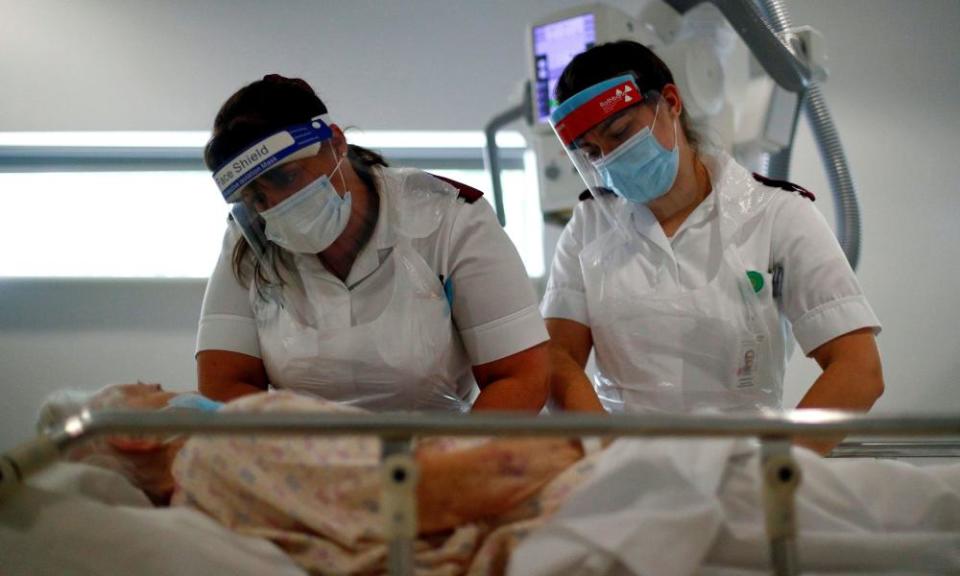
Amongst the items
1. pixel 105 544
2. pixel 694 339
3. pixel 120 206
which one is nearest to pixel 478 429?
pixel 105 544

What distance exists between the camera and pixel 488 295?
168 cm

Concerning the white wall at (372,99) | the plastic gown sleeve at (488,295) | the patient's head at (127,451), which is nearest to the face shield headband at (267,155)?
the plastic gown sleeve at (488,295)

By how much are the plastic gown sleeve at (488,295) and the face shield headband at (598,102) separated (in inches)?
10.7

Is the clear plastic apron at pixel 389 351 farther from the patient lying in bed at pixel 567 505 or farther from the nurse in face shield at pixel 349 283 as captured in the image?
the patient lying in bed at pixel 567 505

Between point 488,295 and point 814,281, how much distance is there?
0.60 m

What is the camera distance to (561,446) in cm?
120

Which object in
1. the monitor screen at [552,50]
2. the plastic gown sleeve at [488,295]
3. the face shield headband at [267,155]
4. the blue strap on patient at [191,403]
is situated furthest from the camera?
the monitor screen at [552,50]

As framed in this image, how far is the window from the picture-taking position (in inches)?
147

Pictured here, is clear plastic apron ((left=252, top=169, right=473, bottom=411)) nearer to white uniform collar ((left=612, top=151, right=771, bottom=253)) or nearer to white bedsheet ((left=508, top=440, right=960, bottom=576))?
white uniform collar ((left=612, top=151, right=771, bottom=253))

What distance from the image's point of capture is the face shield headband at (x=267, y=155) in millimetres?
1567

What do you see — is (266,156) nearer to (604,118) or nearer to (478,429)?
(604,118)

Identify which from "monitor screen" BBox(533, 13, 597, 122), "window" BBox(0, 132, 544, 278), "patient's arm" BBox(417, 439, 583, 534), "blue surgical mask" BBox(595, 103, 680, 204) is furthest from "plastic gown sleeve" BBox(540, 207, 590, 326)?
"window" BBox(0, 132, 544, 278)

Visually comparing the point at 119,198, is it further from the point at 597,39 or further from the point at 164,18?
the point at 597,39

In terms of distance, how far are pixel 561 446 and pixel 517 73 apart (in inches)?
107
